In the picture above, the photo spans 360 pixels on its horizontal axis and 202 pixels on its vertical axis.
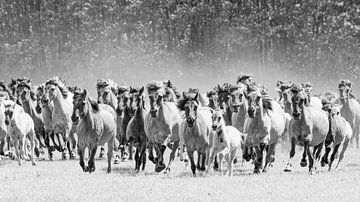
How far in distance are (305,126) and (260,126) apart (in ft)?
3.91

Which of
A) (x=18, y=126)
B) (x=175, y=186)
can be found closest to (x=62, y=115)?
(x=18, y=126)

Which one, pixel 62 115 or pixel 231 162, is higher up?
pixel 62 115

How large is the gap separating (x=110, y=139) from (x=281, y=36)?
53709 millimetres

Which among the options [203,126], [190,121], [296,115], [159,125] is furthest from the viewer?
[159,125]

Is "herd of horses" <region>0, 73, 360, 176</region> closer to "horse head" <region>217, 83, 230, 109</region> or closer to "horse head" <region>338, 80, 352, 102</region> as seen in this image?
"horse head" <region>217, 83, 230, 109</region>

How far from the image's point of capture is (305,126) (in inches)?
786

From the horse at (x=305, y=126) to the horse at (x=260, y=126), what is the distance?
60 centimetres

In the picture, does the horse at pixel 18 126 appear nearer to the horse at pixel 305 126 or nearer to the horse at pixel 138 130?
the horse at pixel 138 130

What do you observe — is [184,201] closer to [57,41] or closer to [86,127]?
[86,127]

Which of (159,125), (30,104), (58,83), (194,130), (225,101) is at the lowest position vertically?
(194,130)

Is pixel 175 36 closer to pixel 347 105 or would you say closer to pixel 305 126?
pixel 347 105

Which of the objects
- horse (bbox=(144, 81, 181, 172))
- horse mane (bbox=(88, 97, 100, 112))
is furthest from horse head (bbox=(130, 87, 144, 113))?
Answer: horse mane (bbox=(88, 97, 100, 112))

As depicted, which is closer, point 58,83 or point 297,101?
point 297,101

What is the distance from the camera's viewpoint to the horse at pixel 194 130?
18.2 metres
